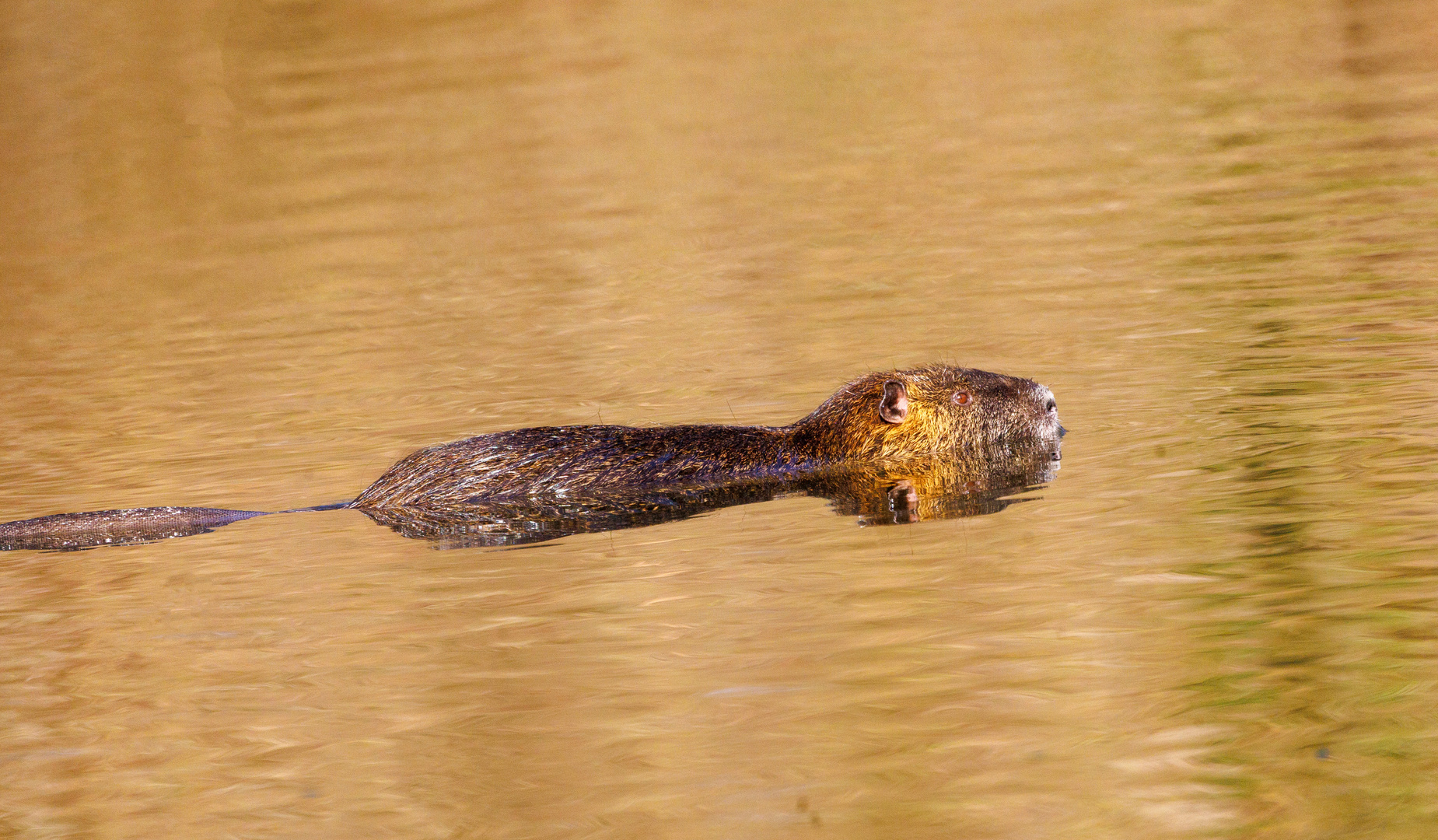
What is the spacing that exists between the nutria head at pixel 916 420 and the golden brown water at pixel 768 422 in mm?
608

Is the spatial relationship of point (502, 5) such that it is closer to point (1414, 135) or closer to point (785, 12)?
point (785, 12)

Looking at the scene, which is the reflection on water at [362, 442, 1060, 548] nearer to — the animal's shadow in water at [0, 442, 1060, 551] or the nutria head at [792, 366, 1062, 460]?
the animal's shadow in water at [0, 442, 1060, 551]

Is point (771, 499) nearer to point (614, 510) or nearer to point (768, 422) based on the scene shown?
point (614, 510)

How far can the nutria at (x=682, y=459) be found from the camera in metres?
10.1

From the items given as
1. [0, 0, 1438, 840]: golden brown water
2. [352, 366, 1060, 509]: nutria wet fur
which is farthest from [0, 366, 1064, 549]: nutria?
[0, 0, 1438, 840]: golden brown water

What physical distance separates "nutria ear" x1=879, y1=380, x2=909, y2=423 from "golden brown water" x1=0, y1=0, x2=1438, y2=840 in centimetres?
101

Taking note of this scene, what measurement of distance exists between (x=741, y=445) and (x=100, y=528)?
3319 millimetres

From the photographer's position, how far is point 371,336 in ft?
53.6

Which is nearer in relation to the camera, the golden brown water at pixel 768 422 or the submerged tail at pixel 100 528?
the golden brown water at pixel 768 422

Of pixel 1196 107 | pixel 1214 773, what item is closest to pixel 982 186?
pixel 1196 107

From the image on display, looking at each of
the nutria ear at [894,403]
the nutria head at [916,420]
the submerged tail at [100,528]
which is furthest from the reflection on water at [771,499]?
the submerged tail at [100,528]

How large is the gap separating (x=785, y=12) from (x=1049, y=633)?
98.2 feet

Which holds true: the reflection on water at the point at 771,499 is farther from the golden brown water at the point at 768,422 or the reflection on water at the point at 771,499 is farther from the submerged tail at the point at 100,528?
the submerged tail at the point at 100,528

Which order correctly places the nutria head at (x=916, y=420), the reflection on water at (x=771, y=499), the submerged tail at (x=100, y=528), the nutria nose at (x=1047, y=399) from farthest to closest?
the nutria head at (x=916, y=420)
the nutria nose at (x=1047, y=399)
the submerged tail at (x=100, y=528)
the reflection on water at (x=771, y=499)
